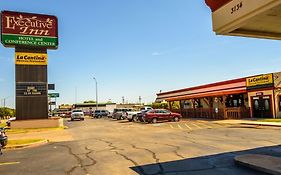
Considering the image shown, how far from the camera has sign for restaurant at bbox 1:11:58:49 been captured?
30922 millimetres

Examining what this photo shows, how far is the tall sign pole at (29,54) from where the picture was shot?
3106 cm

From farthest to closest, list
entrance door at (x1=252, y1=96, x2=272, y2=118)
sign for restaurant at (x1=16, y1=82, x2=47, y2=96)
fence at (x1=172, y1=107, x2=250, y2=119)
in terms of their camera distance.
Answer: fence at (x1=172, y1=107, x2=250, y2=119), sign for restaurant at (x1=16, y1=82, x2=47, y2=96), entrance door at (x1=252, y1=96, x2=272, y2=118)

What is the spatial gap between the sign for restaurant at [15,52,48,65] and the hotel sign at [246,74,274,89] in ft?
72.6

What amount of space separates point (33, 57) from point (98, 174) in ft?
84.8

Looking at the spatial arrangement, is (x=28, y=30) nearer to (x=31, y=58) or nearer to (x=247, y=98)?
(x=31, y=58)

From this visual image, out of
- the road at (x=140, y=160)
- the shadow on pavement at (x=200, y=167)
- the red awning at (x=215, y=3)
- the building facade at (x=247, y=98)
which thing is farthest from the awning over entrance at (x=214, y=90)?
the red awning at (x=215, y=3)

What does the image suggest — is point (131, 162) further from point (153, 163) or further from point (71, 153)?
point (71, 153)

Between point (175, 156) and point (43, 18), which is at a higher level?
point (43, 18)

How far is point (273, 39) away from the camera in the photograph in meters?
10.2

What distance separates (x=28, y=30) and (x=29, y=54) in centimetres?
248

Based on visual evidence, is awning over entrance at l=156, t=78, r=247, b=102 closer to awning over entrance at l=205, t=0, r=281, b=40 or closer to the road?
the road

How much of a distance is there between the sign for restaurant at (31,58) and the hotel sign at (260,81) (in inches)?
872

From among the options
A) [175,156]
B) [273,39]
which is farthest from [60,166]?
[273,39]

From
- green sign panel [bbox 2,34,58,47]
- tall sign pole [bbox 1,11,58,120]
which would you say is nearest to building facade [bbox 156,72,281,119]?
tall sign pole [bbox 1,11,58,120]
